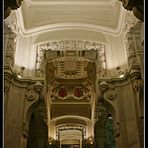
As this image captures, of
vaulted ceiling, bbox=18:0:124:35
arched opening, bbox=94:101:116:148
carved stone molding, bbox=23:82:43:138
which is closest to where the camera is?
carved stone molding, bbox=23:82:43:138

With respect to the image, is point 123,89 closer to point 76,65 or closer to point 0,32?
point 76,65

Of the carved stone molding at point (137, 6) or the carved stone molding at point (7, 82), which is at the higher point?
the carved stone molding at point (137, 6)

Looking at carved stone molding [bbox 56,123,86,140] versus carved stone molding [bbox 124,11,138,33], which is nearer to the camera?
carved stone molding [bbox 124,11,138,33]

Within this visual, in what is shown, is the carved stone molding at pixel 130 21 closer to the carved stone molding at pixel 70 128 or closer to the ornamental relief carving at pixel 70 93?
the ornamental relief carving at pixel 70 93

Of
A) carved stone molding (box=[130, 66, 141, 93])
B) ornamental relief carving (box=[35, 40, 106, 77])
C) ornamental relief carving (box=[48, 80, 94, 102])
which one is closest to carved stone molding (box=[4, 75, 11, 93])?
ornamental relief carving (box=[35, 40, 106, 77])

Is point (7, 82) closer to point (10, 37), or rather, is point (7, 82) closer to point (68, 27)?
point (10, 37)

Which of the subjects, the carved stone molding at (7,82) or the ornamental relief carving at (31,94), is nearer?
the carved stone molding at (7,82)

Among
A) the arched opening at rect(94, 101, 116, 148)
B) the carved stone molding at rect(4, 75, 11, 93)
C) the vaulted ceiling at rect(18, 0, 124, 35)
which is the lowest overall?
the arched opening at rect(94, 101, 116, 148)

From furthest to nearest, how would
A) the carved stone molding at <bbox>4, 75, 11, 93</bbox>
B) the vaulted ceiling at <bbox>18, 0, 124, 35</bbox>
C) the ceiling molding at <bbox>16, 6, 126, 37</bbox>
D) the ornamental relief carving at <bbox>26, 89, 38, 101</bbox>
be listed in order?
the ceiling molding at <bbox>16, 6, 126, 37</bbox>
the vaulted ceiling at <bbox>18, 0, 124, 35</bbox>
the ornamental relief carving at <bbox>26, 89, 38, 101</bbox>
the carved stone molding at <bbox>4, 75, 11, 93</bbox>

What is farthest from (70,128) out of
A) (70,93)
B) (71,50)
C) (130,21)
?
(130,21)

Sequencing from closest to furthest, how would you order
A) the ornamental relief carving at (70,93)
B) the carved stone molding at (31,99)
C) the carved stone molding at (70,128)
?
the carved stone molding at (31,99), the ornamental relief carving at (70,93), the carved stone molding at (70,128)

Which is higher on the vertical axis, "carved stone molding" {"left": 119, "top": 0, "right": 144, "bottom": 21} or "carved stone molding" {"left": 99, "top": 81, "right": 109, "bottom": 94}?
"carved stone molding" {"left": 119, "top": 0, "right": 144, "bottom": 21}

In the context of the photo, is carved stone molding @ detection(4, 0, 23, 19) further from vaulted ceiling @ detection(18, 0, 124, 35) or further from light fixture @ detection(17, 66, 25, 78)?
vaulted ceiling @ detection(18, 0, 124, 35)

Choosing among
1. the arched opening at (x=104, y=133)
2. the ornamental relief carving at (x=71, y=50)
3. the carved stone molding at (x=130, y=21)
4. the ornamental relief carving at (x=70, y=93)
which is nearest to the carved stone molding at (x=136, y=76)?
the carved stone molding at (x=130, y=21)
